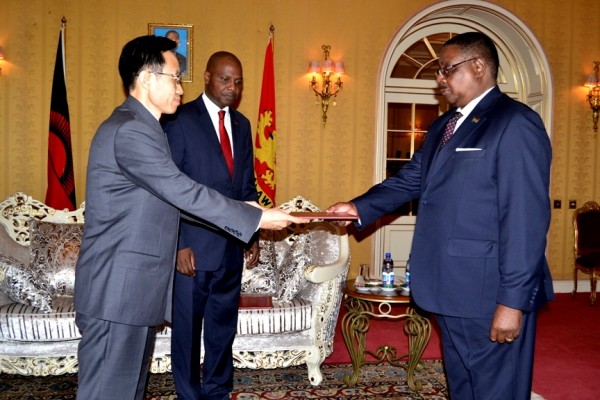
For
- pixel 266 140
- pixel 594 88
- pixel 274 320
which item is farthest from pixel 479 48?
pixel 594 88

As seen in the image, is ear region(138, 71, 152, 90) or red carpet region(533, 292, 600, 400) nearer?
ear region(138, 71, 152, 90)

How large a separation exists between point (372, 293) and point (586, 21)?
544 cm

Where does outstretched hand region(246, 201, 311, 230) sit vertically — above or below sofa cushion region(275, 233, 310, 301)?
above

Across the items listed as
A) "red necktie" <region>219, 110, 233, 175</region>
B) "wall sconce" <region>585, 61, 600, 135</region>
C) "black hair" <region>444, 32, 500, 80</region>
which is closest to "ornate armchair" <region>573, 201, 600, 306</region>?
"wall sconce" <region>585, 61, 600, 135</region>

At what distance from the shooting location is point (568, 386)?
387 cm

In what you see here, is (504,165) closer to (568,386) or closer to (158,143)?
(158,143)

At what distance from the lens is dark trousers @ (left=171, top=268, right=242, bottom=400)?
3035 millimetres

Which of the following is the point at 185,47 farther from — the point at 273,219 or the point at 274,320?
the point at 273,219

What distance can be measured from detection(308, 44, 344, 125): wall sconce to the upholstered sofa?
237cm

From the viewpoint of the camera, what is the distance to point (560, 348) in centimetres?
474

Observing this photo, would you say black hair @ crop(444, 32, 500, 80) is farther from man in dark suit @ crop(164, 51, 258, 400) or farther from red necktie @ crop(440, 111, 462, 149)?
man in dark suit @ crop(164, 51, 258, 400)

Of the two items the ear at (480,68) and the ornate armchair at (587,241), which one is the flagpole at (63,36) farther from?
the ornate armchair at (587,241)

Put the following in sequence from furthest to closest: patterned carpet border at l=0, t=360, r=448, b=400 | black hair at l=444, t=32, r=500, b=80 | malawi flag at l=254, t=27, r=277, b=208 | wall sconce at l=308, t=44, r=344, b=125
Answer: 1. wall sconce at l=308, t=44, r=344, b=125
2. malawi flag at l=254, t=27, r=277, b=208
3. patterned carpet border at l=0, t=360, r=448, b=400
4. black hair at l=444, t=32, r=500, b=80

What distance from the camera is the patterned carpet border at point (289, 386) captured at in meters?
3.54
